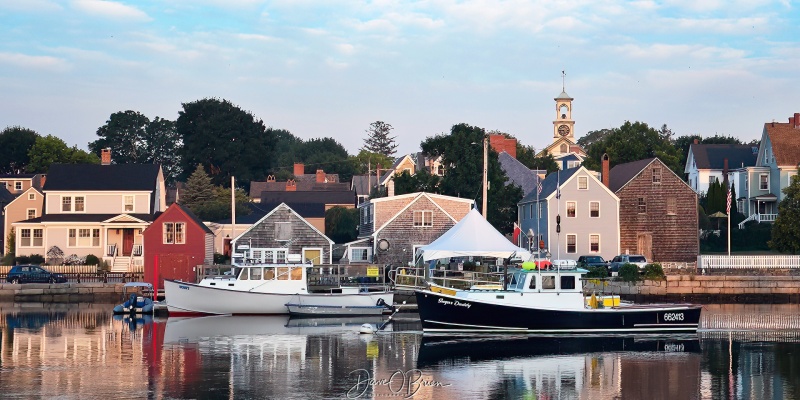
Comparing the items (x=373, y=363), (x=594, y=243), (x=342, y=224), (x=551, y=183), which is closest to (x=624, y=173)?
(x=551, y=183)

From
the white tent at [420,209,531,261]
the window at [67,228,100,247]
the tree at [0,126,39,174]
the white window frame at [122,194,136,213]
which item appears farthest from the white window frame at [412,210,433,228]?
the tree at [0,126,39,174]

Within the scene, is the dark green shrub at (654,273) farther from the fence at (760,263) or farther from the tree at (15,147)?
the tree at (15,147)

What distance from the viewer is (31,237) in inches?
2699

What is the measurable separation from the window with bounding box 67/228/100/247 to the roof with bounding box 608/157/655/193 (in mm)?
33140

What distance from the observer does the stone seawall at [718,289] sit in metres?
55.8

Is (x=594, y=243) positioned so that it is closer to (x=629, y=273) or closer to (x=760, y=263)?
(x=629, y=273)

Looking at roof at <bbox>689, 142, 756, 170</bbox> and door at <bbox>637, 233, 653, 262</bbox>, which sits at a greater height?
roof at <bbox>689, 142, 756, 170</bbox>

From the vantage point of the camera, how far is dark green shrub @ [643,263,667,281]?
184 ft

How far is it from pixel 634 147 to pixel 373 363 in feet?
210

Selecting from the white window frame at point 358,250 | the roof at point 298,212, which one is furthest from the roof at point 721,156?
the white window frame at point 358,250

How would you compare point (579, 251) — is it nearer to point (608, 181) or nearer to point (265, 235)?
point (608, 181)

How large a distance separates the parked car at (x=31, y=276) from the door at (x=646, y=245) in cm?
3461

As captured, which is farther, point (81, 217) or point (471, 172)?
point (471, 172)

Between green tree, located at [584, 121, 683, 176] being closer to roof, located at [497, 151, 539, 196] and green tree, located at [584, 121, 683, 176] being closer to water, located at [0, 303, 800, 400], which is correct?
roof, located at [497, 151, 539, 196]
